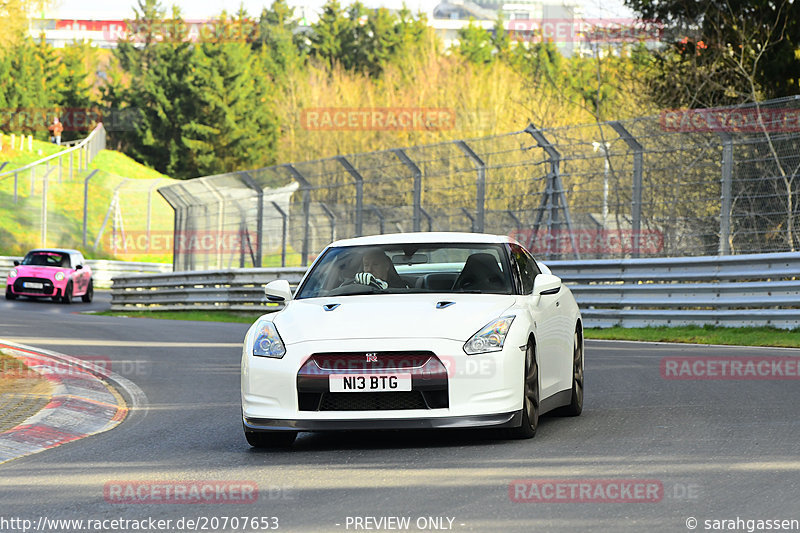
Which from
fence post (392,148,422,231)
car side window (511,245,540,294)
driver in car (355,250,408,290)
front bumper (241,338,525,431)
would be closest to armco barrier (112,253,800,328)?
fence post (392,148,422,231)

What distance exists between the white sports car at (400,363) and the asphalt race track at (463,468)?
22cm

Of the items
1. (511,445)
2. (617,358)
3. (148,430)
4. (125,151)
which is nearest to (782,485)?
(511,445)

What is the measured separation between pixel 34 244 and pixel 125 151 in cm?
4276

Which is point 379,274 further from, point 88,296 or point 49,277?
point 88,296

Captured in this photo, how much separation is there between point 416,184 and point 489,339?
15106mm

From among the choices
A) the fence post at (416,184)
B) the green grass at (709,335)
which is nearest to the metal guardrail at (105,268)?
the fence post at (416,184)

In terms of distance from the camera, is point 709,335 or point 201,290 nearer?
point 709,335

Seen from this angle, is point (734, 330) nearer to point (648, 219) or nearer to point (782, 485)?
point (648, 219)

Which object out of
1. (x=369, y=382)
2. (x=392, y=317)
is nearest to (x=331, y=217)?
(x=392, y=317)

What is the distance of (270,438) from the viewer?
25.8ft

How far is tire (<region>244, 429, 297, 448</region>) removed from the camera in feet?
25.7

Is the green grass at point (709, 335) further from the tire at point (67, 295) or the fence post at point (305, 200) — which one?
the tire at point (67, 295)

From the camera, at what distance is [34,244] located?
56.0 metres

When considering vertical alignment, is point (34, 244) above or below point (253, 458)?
below
